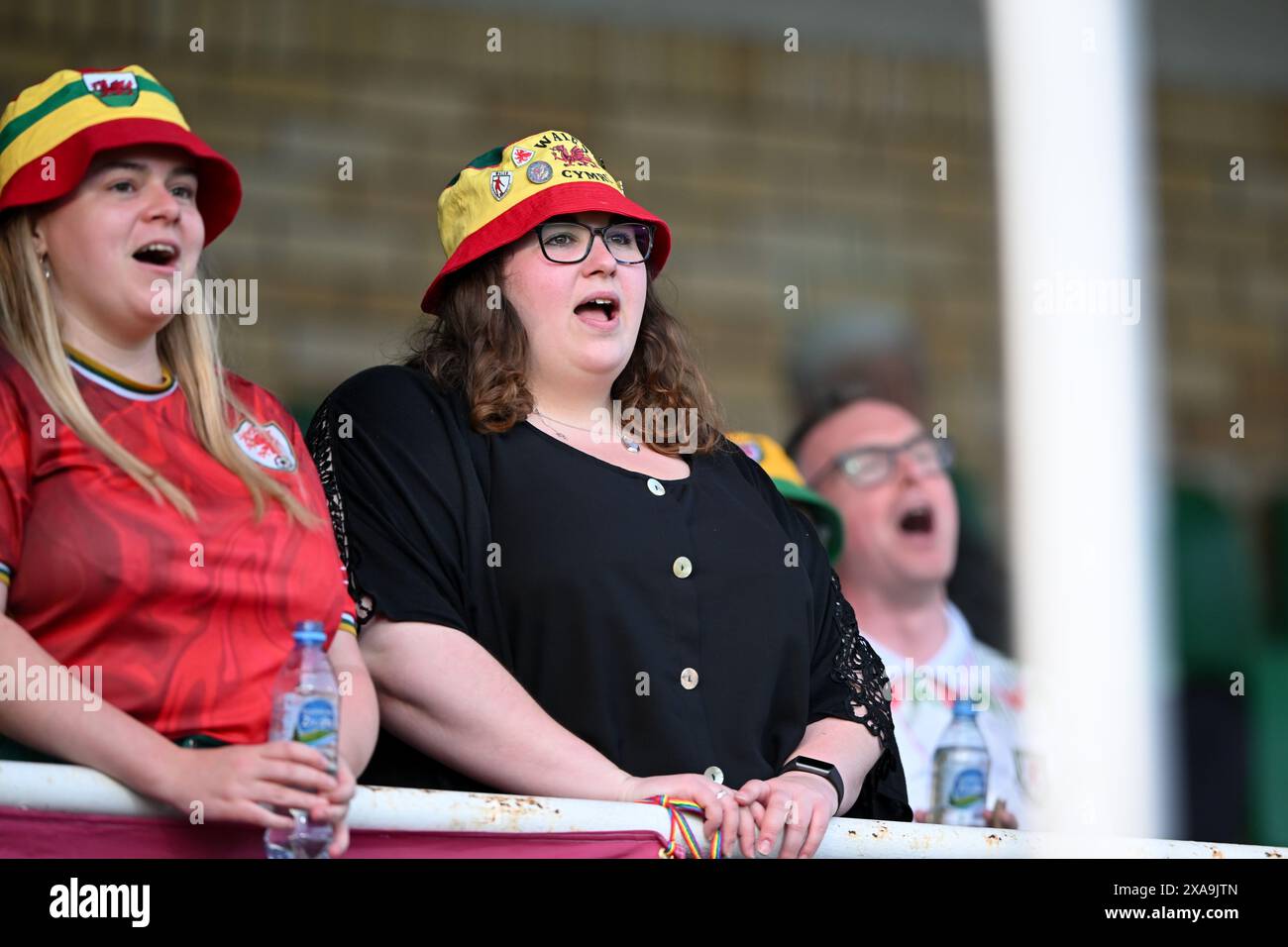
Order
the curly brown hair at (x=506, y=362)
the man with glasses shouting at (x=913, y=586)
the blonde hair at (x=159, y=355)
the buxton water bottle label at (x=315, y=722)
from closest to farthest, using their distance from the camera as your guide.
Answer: the buxton water bottle label at (x=315, y=722) < the blonde hair at (x=159, y=355) < the curly brown hair at (x=506, y=362) < the man with glasses shouting at (x=913, y=586)

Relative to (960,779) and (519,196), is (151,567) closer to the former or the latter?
(519,196)

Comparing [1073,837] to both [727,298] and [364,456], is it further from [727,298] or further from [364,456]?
[727,298]

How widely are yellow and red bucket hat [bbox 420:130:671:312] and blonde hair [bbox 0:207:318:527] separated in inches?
20.8

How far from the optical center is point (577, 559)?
3.03 m

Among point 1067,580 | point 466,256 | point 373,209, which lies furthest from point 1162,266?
point 466,256

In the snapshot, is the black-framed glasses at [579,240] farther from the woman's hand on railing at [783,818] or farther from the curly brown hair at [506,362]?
the woman's hand on railing at [783,818]

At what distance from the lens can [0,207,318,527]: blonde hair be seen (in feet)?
8.86

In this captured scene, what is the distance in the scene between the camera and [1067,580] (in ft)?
21.7

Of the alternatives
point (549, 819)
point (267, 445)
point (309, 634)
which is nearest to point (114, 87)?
point (267, 445)

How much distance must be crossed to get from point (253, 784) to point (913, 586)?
2.86 metres

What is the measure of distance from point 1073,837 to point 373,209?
433 centimetres

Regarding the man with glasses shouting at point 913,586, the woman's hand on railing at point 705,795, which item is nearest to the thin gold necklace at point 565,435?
the woman's hand on railing at point 705,795

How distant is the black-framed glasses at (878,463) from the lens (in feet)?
17.1

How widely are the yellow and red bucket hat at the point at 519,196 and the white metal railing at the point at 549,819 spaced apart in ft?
3.46
